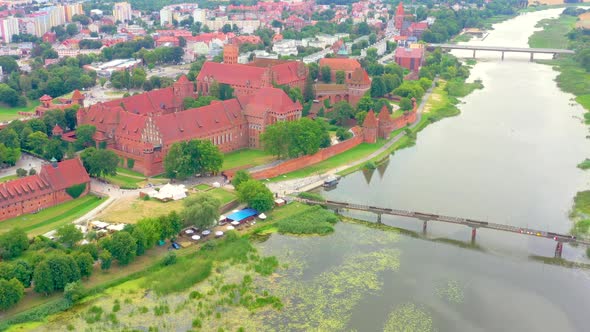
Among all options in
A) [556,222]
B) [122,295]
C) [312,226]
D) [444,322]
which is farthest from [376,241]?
[122,295]

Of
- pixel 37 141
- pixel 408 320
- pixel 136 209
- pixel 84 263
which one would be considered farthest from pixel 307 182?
pixel 37 141

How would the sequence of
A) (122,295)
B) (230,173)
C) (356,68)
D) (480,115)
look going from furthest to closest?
(356,68)
(480,115)
(230,173)
(122,295)

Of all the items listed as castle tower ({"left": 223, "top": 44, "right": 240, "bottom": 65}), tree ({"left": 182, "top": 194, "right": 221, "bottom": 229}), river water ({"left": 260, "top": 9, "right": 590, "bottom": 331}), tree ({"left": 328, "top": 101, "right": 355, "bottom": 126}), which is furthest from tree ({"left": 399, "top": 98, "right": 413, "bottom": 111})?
tree ({"left": 182, "top": 194, "right": 221, "bottom": 229})

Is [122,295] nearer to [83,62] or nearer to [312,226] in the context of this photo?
[312,226]

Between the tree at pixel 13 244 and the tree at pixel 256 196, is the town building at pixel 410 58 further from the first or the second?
the tree at pixel 13 244

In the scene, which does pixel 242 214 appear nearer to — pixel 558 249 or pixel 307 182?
pixel 307 182
